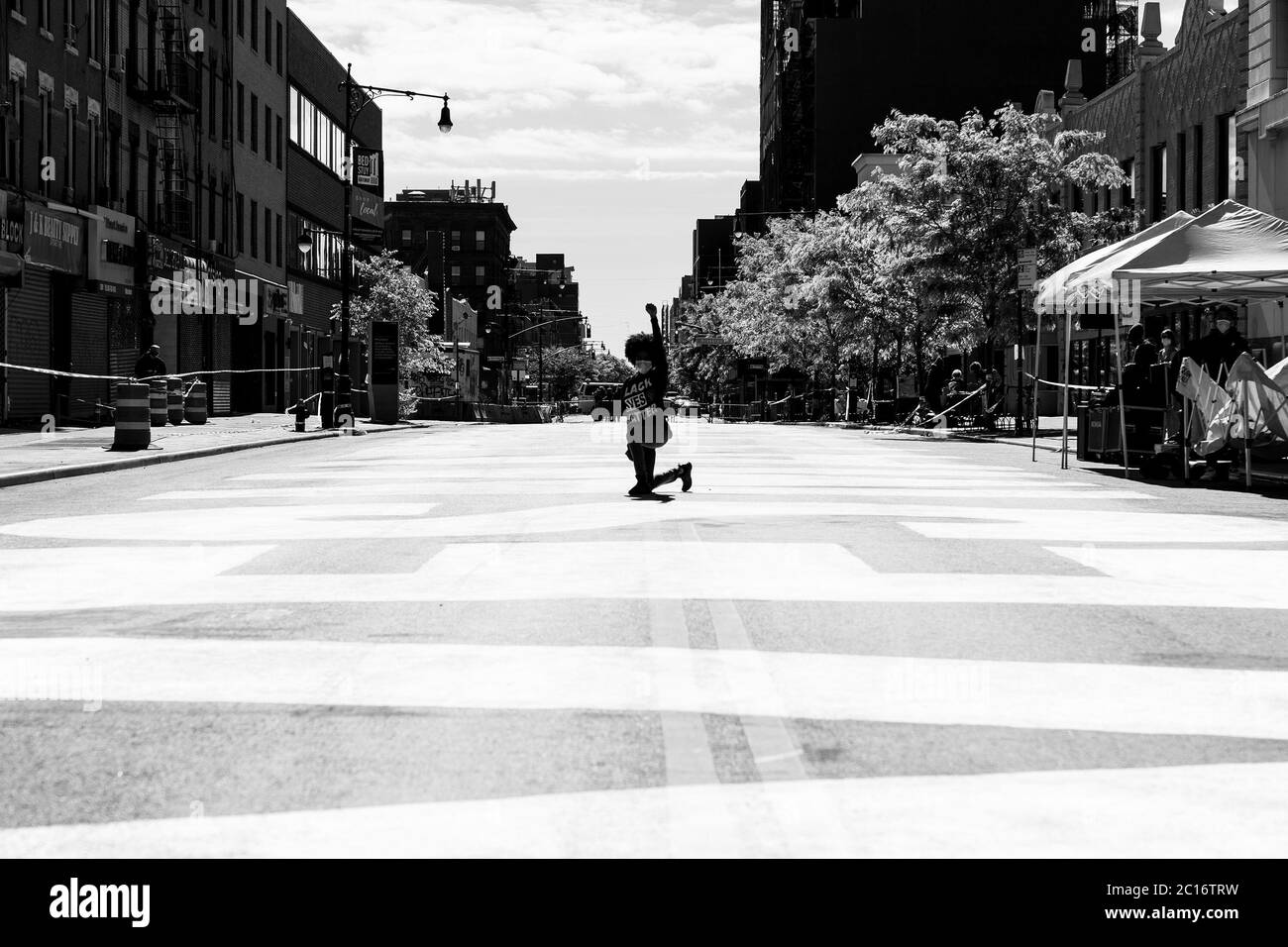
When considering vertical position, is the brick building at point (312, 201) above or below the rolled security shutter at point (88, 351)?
above

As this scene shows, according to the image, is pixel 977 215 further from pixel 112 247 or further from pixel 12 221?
pixel 12 221

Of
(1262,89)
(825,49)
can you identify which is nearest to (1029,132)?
(1262,89)

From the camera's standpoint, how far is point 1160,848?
13.7 ft

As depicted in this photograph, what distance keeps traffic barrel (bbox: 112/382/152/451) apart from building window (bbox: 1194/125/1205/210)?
31.2m

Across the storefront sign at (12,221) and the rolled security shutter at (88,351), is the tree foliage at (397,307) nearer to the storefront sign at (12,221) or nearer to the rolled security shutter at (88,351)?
the rolled security shutter at (88,351)

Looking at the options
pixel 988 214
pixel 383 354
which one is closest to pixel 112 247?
pixel 383 354

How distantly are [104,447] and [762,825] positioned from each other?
23362 millimetres

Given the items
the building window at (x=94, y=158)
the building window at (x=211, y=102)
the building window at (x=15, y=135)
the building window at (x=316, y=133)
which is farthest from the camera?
the building window at (x=316, y=133)

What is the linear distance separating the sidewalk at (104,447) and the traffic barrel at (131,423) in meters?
0.21

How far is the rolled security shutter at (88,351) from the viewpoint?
124ft

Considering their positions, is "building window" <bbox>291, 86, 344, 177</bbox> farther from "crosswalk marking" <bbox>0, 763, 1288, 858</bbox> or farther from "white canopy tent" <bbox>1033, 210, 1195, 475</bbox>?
"crosswalk marking" <bbox>0, 763, 1288, 858</bbox>

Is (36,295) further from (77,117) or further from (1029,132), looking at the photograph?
(1029,132)

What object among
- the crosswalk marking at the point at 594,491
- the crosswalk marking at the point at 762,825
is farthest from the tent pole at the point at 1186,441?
the crosswalk marking at the point at 762,825
